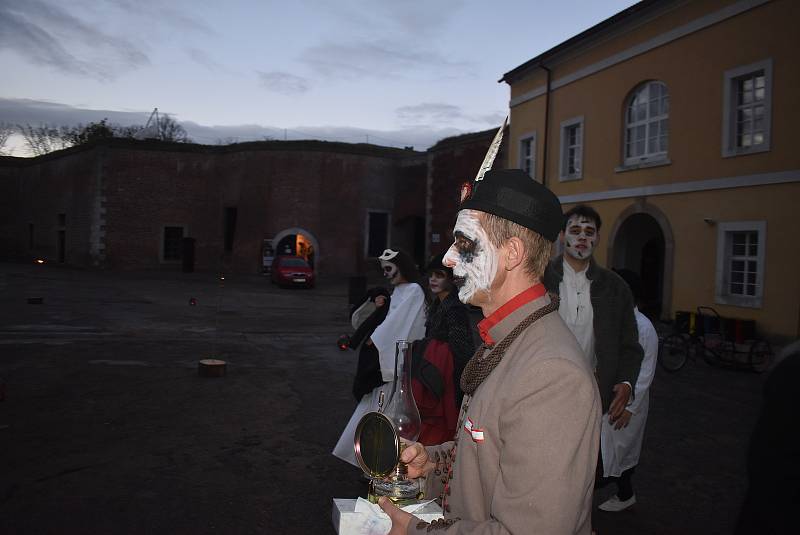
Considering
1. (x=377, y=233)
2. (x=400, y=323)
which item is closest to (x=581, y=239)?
(x=400, y=323)

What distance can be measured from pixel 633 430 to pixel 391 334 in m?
1.81

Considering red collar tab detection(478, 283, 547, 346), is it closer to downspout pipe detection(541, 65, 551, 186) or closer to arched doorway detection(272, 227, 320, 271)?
downspout pipe detection(541, 65, 551, 186)

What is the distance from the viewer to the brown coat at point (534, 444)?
1348 millimetres

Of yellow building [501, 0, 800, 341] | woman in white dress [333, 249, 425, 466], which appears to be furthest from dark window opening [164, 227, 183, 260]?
woman in white dress [333, 249, 425, 466]

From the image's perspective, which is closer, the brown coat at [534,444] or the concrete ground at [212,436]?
the brown coat at [534,444]

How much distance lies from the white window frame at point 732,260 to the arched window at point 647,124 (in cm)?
266

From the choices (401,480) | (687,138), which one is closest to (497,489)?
(401,480)

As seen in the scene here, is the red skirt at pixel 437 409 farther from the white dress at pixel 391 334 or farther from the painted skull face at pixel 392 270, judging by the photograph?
the painted skull face at pixel 392 270

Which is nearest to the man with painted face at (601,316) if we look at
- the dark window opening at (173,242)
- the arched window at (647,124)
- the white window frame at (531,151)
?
the arched window at (647,124)

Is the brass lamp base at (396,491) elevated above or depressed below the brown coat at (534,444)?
below

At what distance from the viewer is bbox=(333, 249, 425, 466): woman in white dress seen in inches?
169

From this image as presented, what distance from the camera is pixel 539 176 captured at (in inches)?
763

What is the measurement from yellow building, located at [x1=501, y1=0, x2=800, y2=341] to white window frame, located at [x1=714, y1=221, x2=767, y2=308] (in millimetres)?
24

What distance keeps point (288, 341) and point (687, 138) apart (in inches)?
405
